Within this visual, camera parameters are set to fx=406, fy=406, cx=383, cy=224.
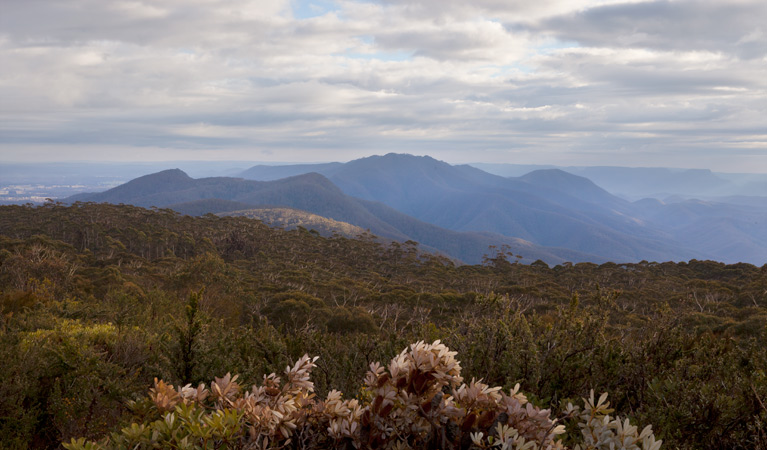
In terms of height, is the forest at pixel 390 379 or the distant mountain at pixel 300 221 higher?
the forest at pixel 390 379

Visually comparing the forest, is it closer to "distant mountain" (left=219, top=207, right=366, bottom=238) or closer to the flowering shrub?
the flowering shrub

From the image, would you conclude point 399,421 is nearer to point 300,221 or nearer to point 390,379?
point 390,379

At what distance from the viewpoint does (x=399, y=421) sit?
6.44 feet

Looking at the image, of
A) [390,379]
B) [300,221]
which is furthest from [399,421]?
[300,221]

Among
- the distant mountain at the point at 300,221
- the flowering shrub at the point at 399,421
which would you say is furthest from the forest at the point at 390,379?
the distant mountain at the point at 300,221

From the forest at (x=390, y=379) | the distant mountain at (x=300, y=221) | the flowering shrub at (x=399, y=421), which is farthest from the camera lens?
the distant mountain at (x=300, y=221)

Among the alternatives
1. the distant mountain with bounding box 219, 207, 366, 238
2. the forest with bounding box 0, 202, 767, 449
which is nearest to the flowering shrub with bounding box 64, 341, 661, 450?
the forest with bounding box 0, 202, 767, 449

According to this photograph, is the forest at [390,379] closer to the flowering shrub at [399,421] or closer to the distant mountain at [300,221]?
the flowering shrub at [399,421]

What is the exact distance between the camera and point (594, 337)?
503cm

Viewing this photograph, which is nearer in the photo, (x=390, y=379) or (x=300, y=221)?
(x=390, y=379)

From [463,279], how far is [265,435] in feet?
161

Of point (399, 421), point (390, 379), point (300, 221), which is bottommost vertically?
point (300, 221)

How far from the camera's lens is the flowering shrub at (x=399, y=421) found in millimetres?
1770

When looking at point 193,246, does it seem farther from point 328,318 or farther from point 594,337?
point 594,337
